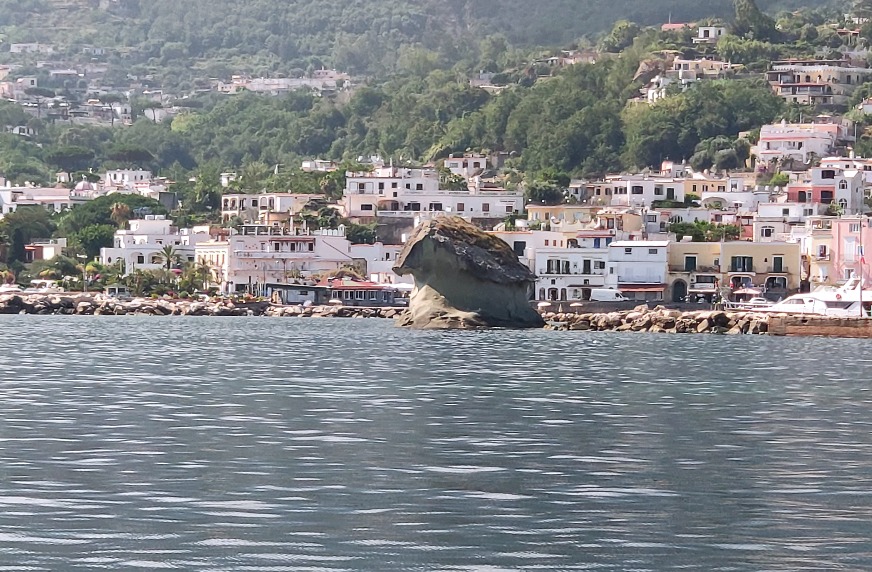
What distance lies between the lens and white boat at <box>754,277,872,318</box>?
77.2 m

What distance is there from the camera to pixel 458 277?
74500 millimetres

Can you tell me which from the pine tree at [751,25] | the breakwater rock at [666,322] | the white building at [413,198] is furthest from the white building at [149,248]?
the pine tree at [751,25]

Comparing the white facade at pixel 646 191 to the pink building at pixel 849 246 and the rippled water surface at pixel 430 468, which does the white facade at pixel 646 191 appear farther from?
the rippled water surface at pixel 430 468

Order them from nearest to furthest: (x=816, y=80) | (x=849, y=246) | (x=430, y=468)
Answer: (x=430, y=468), (x=849, y=246), (x=816, y=80)

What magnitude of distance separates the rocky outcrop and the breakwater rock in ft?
15.4

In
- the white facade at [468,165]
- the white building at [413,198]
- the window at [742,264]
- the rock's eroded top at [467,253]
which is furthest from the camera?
the white facade at [468,165]

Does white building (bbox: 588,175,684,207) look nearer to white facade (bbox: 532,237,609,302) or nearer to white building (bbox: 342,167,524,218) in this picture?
white building (bbox: 342,167,524,218)

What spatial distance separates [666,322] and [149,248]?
4243 centimetres

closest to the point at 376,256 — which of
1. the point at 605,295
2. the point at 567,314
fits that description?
the point at 605,295

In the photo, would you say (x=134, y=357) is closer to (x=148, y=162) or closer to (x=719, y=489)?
(x=719, y=489)

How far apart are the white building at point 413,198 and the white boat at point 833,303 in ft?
118

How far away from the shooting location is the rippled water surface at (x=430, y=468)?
18547mm

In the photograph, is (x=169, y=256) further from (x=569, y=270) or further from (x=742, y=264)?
(x=742, y=264)

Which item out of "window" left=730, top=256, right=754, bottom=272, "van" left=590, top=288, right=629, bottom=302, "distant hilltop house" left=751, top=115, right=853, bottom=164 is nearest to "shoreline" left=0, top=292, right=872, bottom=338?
"van" left=590, top=288, right=629, bottom=302
